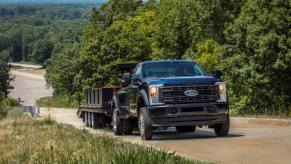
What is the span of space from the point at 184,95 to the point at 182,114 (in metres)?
0.46

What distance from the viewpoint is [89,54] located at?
80.6 metres

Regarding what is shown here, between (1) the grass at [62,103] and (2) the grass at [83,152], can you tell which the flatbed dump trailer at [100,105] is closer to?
(2) the grass at [83,152]

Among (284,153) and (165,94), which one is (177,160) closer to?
(284,153)

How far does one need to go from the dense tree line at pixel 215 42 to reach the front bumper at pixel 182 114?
342 inches

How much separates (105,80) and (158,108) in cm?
6327

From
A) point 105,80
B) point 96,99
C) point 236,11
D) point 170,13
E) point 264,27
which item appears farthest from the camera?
point 105,80

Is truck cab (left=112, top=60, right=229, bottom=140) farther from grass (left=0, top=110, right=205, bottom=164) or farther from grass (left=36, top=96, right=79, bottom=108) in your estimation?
grass (left=36, top=96, right=79, bottom=108)

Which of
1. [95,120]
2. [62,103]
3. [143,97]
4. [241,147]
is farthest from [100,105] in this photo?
[62,103]

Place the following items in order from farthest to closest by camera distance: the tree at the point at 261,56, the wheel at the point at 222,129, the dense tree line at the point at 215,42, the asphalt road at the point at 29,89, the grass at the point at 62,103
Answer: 1. the asphalt road at the point at 29,89
2. the grass at the point at 62,103
3. the dense tree line at the point at 215,42
4. the tree at the point at 261,56
5. the wheel at the point at 222,129

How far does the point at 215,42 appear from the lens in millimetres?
55781

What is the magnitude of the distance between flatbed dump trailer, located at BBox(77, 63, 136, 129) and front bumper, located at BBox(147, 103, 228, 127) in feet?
18.6

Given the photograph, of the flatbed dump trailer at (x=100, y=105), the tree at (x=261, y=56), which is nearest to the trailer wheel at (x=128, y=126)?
the flatbed dump trailer at (x=100, y=105)

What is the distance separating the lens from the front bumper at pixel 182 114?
16.0m

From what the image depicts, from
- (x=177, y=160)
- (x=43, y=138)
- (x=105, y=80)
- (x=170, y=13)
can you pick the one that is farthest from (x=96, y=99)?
(x=105, y=80)
